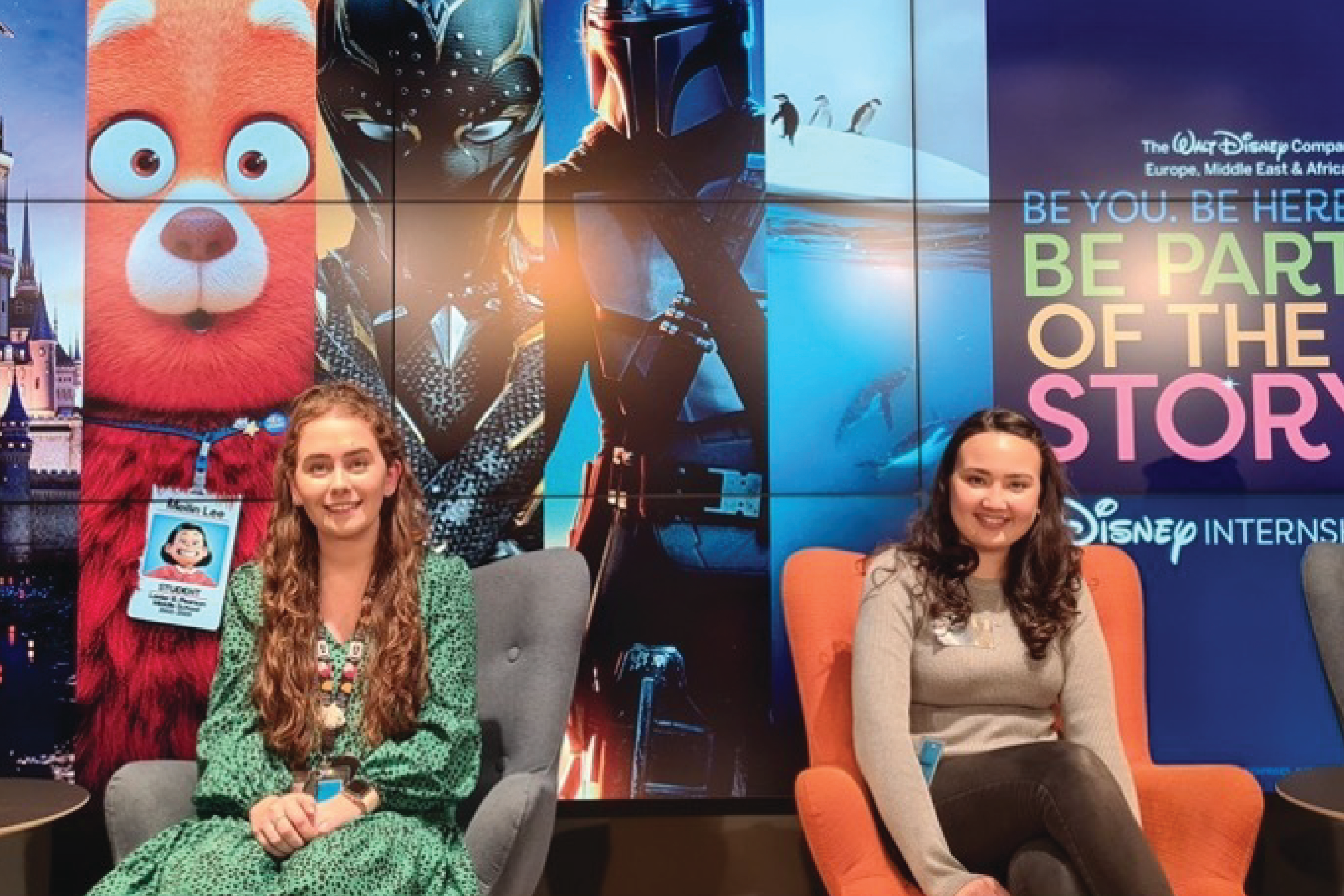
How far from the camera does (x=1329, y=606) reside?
268cm

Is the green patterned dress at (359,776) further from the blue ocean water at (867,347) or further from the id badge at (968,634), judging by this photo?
the blue ocean water at (867,347)

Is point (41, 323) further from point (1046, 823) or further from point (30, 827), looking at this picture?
point (1046, 823)

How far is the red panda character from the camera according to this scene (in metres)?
3.31

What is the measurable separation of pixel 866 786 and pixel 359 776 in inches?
41.6

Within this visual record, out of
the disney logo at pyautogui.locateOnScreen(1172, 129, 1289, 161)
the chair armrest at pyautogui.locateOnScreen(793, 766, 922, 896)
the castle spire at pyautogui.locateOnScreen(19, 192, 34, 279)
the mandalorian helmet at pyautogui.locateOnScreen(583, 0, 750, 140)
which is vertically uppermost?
the mandalorian helmet at pyautogui.locateOnScreen(583, 0, 750, 140)

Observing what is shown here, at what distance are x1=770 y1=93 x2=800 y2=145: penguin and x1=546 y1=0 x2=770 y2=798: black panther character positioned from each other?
160mm

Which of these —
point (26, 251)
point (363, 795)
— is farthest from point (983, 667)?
point (26, 251)

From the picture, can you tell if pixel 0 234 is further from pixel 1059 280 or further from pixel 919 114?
pixel 1059 280

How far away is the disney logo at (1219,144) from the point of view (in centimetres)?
345

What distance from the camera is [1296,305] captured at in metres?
3.43

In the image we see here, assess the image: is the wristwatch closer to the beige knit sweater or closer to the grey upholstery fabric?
the beige knit sweater

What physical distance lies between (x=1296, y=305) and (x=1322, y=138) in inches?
18.8

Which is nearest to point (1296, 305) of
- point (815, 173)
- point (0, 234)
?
point (815, 173)

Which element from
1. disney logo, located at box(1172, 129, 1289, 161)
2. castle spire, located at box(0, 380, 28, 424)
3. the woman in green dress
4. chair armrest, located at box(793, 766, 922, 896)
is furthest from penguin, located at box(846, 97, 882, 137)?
castle spire, located at box(0, 380, 28, 424)
